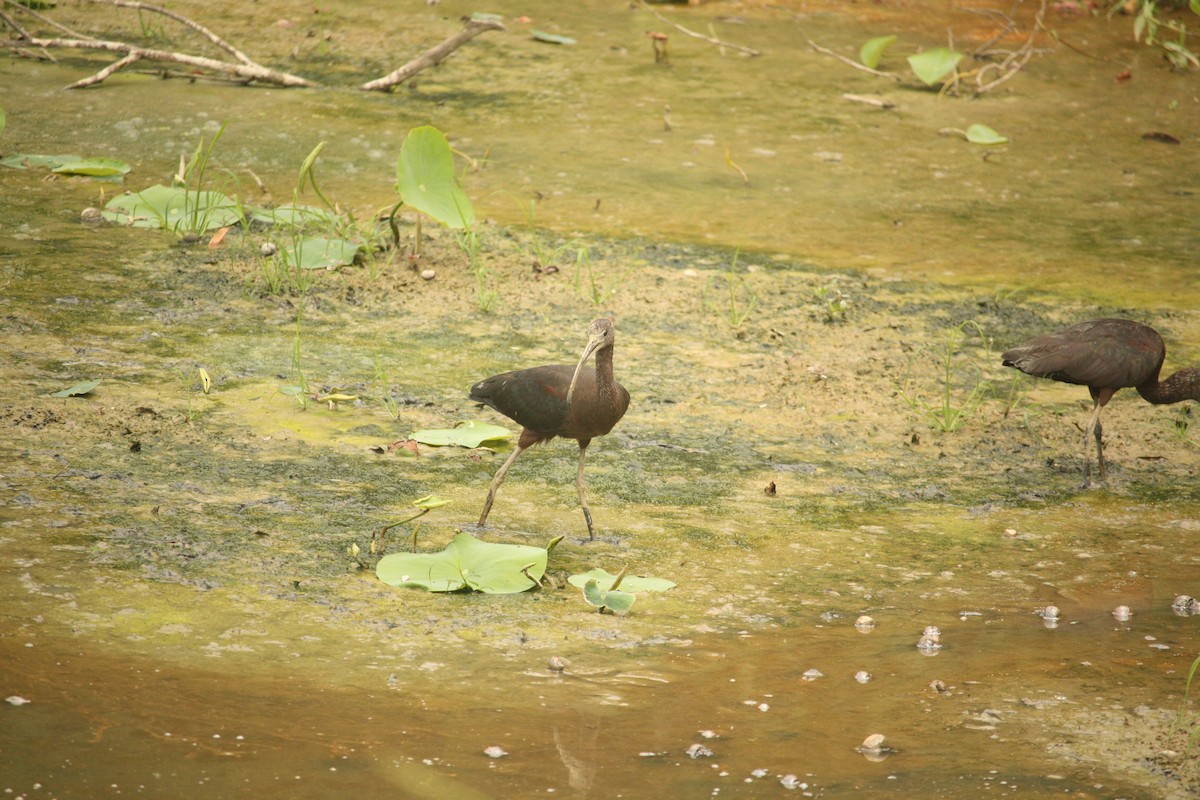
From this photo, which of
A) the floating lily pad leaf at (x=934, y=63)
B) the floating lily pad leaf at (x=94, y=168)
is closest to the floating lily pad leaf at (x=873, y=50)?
the floating lily pad leaf at (x=934, y=63)

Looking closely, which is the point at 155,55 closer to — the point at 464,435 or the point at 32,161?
the point at 32,161

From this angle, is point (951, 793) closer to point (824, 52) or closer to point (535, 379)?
point (535, 379)

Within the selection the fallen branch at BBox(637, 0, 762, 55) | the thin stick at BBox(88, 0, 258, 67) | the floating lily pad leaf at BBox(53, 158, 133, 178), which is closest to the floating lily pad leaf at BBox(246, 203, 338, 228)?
the floating lily pad leaf at BBox(53, 158, 133, 178)

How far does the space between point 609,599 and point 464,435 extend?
1247mm

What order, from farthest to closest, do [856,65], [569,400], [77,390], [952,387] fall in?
1. [856,65]
2. [952,387]
3. [77,390]
4. [569,400]

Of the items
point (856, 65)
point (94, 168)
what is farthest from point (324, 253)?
point (856, 65)

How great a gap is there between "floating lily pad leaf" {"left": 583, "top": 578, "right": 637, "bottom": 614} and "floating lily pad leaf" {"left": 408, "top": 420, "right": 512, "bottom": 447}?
1.12 meters

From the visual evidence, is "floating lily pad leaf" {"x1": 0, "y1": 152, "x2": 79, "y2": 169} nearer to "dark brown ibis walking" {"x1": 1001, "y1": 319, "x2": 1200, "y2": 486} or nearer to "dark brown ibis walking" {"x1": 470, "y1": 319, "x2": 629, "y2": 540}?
"dark brown ibis walking" {"x1": 470, "y1": 319, "x2": 629, "y2": 540}

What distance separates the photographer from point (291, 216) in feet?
20.6

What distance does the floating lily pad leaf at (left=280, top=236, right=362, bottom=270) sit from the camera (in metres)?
6.09

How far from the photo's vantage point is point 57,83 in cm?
830

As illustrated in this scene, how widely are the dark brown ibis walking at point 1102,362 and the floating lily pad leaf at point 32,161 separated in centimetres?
501

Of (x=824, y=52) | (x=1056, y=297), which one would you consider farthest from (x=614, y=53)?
(x=1056, y=297)

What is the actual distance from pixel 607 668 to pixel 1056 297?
3864 millimetres
